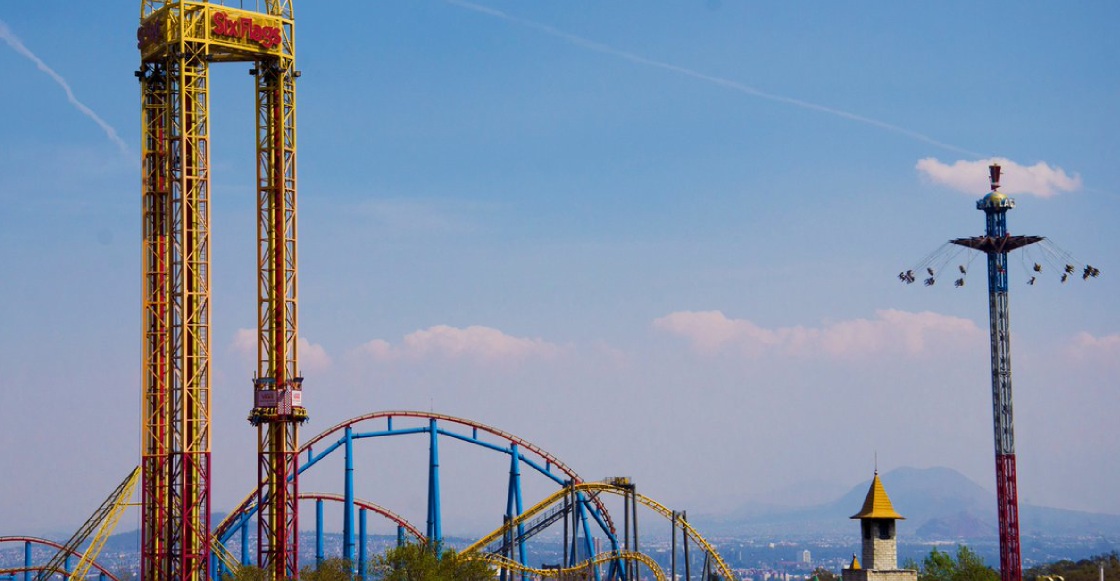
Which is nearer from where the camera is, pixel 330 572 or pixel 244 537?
pixel 330 572

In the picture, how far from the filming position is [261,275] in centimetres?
6369

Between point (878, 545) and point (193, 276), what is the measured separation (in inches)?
1028

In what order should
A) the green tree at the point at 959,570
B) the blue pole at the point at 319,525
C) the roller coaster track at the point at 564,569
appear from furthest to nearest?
1. the green tree at the point at 959,570
2. the blue pole at the point at 319,525
3. the roller coaster track at the point at 564,569

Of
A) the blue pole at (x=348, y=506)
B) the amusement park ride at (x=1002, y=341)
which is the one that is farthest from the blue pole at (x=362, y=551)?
the amusement park ride at (x=1002, y=341)

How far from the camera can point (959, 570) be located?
8981cm

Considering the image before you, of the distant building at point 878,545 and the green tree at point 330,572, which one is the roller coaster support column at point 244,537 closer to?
the green tree at point 330,572

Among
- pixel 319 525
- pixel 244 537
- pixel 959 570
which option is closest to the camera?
pixel 319 525

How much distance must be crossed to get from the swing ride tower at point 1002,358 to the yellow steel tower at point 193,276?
33.9 m

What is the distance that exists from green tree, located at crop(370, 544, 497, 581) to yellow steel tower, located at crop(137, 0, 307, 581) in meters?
5.88

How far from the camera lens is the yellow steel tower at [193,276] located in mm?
61750

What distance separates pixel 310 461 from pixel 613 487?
14009mm

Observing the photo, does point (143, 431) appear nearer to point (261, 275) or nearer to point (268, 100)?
point (261, 275)

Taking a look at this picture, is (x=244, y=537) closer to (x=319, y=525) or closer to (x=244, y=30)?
(x=319, y=525)

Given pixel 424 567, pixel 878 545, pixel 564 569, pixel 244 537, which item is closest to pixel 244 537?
pixel 244 537
